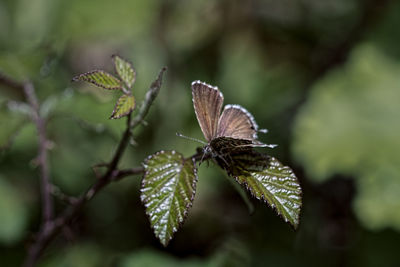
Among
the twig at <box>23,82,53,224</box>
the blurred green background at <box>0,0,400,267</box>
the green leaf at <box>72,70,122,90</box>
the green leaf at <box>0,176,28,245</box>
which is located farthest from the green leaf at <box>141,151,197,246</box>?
the green leaf at <box>0,176,28,245</box>

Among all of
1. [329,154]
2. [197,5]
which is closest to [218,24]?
[197,5]

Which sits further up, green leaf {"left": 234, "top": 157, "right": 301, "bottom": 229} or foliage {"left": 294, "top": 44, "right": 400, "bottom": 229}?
green leaf {"left": 234, "top": 157, "right": 301, "bottom": 229}

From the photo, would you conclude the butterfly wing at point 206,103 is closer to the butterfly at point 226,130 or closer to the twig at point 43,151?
the butterfly at point 226,130

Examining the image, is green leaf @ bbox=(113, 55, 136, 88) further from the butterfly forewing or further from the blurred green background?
the blurred green background

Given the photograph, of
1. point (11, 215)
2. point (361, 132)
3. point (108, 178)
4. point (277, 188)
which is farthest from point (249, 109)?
point (277, 188)

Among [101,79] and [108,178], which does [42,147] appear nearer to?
[108,178]

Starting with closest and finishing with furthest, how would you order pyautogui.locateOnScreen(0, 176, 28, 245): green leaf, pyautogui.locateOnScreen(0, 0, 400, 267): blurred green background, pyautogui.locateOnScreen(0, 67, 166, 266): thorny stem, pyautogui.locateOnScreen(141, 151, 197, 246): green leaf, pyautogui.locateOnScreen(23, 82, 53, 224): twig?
pyautogui.locateOnScreen(141, 151, 197, 246): green leaf, pyautogui.locateOnScreen(0, 67, 166, 266): thorny stem, pyautogui.locateOnScreen(23, 82, 53, 224): twig, pyautogui.locateOnScreen(0, 176, 28, 245): green leaf, pyautogui.locateOnScreen(0, 0, 400, 267): blurred green background
